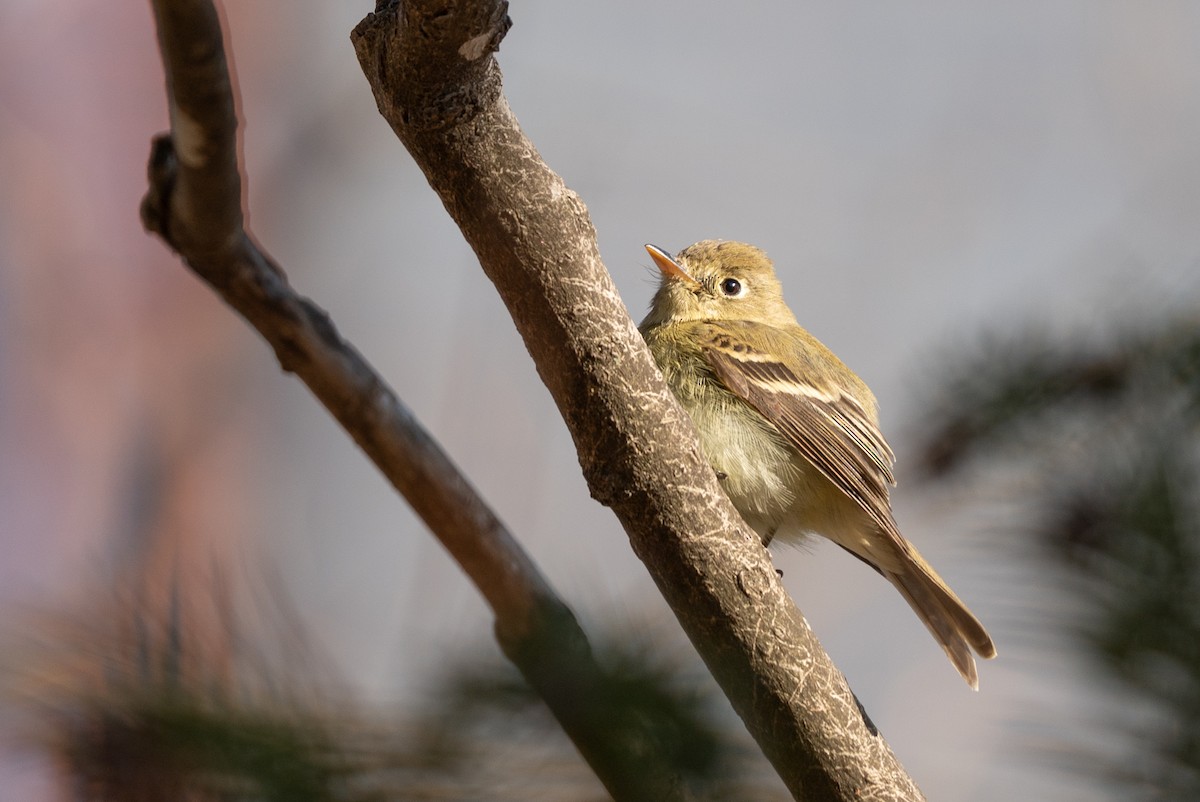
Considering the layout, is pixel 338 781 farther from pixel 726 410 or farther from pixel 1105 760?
pixel 726 410

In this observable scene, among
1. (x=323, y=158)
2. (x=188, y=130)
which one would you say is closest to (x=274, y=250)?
(x=323, y=158)

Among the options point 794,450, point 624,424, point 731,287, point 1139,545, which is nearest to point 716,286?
point 731,287

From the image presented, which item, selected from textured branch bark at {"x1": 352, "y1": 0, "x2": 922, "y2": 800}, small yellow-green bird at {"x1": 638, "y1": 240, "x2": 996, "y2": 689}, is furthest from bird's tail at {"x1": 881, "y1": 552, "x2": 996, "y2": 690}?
textured branch bark at {"x1": 352, "y1": 0, "x2": 922, "y2": 800}

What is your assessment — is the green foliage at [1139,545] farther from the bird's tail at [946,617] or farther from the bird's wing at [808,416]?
the bird's tail at [946,617]

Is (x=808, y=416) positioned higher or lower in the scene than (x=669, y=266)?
lower

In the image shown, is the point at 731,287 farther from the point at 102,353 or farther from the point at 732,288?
the point at 102,353

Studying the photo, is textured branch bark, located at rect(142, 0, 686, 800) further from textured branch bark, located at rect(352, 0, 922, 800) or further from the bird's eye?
the bird's eye

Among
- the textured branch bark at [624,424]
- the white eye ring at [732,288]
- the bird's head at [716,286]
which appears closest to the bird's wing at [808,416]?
the bird's head at [716,286]
